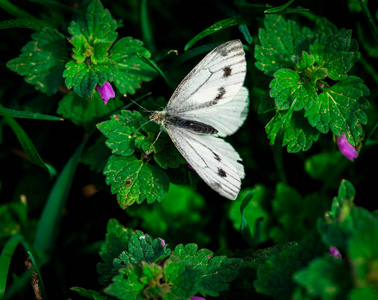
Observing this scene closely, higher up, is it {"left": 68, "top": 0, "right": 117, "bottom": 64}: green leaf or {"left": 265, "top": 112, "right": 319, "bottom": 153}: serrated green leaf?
{"left": 68, "top": 0, "right": 117, "bottom": 64}: green leaf

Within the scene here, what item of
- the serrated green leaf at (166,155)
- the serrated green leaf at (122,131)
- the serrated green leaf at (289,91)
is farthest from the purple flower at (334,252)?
the serrated green leaf at (122,131)

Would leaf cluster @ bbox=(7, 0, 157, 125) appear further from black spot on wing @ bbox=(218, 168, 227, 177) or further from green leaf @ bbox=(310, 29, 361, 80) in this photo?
green leaf @ bbox=(310, 29, 361, 80)

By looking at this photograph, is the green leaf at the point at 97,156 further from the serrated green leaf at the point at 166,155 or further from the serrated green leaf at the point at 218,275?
the serrated green leaf at the point at 218,275

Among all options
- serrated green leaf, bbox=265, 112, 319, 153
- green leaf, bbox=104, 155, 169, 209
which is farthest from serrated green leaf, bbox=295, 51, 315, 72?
green leaf, bbox=104, 155, 169, 209

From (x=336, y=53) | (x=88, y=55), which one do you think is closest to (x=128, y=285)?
(x=88, y=55)

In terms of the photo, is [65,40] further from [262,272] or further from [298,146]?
[262,272]

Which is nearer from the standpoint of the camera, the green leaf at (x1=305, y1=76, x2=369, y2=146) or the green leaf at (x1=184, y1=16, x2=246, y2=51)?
the green leaf at (x1=305, y1=76, x2=369, y2=146)

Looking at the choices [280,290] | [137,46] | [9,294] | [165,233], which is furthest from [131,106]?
[280,290]

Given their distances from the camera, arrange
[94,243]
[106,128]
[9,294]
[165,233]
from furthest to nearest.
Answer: [165,233], [94,243], [106,128], [9,294]
